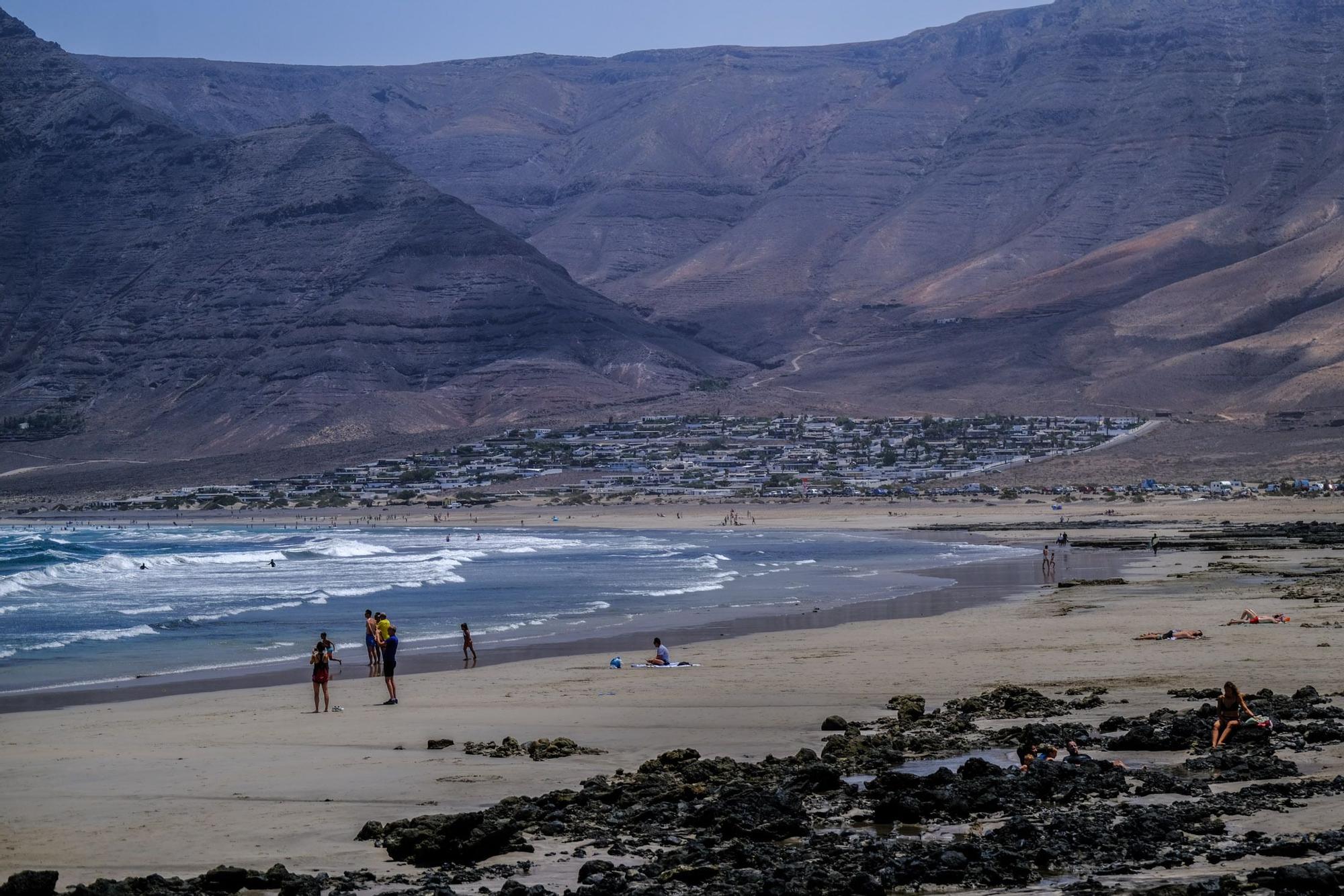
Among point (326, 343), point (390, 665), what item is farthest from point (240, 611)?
point (326, 343)

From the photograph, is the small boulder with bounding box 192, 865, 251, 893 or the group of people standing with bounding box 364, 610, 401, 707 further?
the group of people standing with bounding box 364, 610, 401, 707

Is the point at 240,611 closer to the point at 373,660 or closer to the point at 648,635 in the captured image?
the point at 648,635

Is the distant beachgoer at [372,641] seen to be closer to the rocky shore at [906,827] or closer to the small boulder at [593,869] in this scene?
the rocky shore at [906,827]

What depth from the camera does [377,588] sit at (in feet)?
159

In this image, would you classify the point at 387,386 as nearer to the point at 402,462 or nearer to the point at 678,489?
the point at 402,462

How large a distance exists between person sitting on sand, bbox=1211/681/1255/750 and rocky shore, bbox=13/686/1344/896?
0.60ft

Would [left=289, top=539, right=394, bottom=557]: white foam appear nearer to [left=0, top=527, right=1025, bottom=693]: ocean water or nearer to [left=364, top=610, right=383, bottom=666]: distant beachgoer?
[left=0, top=527, right=1025, bottom=693]: ocean water

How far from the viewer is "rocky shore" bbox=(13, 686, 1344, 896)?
36.8 ft

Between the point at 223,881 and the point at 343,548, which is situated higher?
the point at 343,548

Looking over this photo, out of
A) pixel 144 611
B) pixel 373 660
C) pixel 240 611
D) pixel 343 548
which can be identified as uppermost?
pixel 343 548

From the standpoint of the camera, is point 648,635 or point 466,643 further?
point 648,635

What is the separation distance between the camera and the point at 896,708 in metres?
19.7

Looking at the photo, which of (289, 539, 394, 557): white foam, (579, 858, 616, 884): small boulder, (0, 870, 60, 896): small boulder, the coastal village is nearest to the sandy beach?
(579, 858, 616, 884): small boulder

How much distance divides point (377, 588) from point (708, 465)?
85.2 meters
